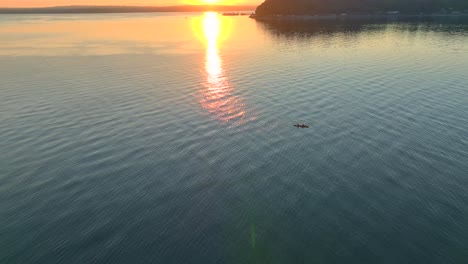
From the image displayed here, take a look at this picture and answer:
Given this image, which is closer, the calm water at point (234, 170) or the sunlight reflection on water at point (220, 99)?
the calm water at point (234, 170)

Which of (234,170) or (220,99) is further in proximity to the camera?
(220,99)

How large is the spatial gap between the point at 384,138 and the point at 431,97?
1180 inches

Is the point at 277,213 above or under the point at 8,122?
under

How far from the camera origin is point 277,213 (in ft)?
103

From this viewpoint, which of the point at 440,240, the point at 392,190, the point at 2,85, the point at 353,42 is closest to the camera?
the point at 440,240

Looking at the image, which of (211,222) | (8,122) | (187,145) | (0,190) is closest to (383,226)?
(211,222)

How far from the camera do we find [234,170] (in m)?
39.4

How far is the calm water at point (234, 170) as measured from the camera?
27.2 m

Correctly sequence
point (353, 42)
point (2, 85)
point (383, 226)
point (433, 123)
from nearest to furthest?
1. point (383, 226)
2. point (433, 123)
3. point (2, 85)
4. point (353, 42)

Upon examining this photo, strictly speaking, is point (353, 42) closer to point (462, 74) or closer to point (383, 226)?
point (462, 74)

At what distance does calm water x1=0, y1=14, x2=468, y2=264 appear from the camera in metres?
27.2

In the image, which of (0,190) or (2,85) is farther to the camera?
(2,85)

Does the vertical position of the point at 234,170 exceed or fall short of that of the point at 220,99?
it exceeds it

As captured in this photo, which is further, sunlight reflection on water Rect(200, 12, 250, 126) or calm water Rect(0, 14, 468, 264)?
sunlight reflection on water Rect(200, 12, 250, 126)
